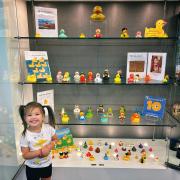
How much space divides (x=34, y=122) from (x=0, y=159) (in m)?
0.51

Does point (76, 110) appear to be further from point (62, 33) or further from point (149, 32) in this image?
point (149, 32)

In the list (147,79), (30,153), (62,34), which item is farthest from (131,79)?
(30,153)

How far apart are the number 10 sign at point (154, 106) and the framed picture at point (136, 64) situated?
297mm

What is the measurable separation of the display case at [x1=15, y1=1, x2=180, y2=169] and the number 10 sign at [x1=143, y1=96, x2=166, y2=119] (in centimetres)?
7

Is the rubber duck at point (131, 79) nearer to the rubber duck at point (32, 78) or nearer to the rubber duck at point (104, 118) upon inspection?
the rubber duck at point (104, 118)

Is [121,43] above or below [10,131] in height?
above

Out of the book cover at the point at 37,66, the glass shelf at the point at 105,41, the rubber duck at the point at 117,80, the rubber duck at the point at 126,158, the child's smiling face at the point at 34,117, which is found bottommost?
the rubber duck at the point at 126,158

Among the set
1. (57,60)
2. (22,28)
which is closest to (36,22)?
(22,28)

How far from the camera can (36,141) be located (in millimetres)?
1511

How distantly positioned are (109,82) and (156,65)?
0.51 metres

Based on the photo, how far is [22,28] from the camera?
6.88 feet

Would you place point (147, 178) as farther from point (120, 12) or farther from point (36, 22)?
point (36, 22)

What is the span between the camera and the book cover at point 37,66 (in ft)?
6.80

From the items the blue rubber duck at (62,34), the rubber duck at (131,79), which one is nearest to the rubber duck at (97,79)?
the rubber duck at (131,79)
